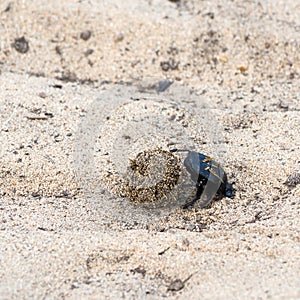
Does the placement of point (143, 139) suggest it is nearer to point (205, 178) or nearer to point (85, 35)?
point (205, 178)

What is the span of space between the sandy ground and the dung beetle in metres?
0.07

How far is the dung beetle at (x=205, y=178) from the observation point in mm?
3258

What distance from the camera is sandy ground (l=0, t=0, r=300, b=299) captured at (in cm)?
262

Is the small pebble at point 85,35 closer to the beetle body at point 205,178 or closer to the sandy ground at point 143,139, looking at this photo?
the sandy ground at point 143,139

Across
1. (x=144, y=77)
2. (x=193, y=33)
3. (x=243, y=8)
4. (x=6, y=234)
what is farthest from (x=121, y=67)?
(x=6, y=234)

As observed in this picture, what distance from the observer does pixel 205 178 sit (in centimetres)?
325

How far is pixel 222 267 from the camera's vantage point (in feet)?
8.54

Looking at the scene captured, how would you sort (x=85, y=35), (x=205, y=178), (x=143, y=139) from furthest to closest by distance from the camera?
(x=85, y=35) → (x=143, y=139) → (x=205, y=178)

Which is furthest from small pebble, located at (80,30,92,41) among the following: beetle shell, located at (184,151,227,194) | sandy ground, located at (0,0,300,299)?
beetle shell, located at (184,151,227,194)

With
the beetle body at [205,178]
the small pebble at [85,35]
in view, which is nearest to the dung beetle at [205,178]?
the beetle body at [205,178]

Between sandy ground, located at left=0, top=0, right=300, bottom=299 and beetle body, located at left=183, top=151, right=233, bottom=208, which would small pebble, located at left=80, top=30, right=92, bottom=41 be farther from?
beetle body, located at left=183, top=151, right=233, bottom=208

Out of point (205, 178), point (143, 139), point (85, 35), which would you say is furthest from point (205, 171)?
point (85, 35)

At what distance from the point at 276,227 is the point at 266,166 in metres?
0.70

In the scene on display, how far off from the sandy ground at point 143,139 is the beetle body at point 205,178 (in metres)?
0.07
